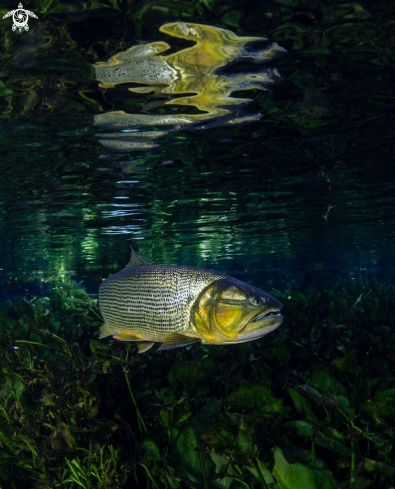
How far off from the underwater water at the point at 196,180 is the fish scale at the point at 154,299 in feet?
1.69

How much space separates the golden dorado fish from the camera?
16.1 feet

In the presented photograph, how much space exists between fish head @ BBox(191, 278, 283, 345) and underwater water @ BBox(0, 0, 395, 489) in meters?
0.55

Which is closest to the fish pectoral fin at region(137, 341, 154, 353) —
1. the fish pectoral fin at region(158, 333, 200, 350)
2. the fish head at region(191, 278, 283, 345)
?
the fish pectoral fin at region(158, 333, 200, 350)

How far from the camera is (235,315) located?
195 inches

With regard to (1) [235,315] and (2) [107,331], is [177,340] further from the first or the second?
(2) [107,331]

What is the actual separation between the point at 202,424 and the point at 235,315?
1394 mm

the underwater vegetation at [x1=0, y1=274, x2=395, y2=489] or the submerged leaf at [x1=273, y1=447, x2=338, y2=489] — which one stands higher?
the submerged leaf at [x1=273, y1=447, x2=338, y2=489]

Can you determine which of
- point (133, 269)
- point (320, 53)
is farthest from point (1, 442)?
point (320, 53)

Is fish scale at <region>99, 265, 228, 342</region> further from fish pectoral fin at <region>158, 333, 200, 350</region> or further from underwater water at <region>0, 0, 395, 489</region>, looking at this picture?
underwater water at <region>0, 0, 395, 489</region>

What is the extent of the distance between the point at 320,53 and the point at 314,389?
5.77 meters

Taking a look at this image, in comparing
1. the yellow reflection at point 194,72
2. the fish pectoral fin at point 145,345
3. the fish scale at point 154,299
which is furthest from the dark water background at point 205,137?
the fish pectoral fin at point 145,345

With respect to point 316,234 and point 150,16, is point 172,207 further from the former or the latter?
point 316,234

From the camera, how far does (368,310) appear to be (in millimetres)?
9906

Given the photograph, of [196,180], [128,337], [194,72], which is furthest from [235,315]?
[196,180]
